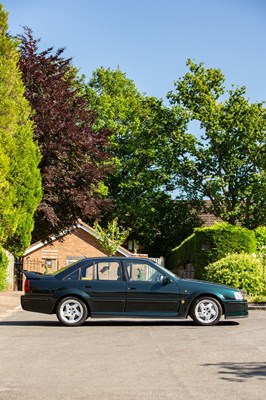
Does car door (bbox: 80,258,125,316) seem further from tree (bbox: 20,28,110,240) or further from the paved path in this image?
tree (bbox: 20,28,110,240)

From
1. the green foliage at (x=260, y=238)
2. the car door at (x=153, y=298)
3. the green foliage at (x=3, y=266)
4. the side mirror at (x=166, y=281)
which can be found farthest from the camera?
the green foliage at (x=260, y=238)

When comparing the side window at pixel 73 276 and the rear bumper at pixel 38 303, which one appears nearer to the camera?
the rear bumper at pixel 38 303

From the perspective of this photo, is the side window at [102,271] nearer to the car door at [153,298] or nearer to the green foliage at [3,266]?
the car door at [153,298]

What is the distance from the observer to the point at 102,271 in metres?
17.0

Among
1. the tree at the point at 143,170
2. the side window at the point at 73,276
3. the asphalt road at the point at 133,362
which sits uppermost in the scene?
the tree at the point at 143,170

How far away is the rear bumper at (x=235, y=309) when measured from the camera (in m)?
16.8

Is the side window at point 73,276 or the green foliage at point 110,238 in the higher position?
the green foliage at point 110,238

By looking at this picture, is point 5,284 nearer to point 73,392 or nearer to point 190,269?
point 190,269

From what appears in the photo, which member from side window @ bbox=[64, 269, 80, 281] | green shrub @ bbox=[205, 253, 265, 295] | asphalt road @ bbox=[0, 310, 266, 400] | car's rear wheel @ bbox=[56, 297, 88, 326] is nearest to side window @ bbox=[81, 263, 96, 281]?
side window @ bbox=[64, 269, 80, 281]

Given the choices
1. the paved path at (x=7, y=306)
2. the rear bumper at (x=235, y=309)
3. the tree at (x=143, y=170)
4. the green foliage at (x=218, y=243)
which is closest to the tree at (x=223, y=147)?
the tree at (x=143, y=170)

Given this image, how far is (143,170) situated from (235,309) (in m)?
40.2

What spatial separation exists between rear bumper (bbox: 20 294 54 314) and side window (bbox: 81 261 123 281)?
0.90 metres

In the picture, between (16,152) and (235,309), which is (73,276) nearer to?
(235,309)

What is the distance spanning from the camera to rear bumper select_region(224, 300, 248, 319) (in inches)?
661
